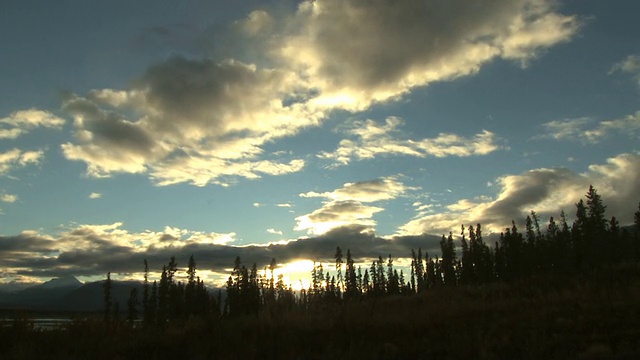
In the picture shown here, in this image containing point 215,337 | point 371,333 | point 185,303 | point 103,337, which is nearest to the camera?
point 103,337

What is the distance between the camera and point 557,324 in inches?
514

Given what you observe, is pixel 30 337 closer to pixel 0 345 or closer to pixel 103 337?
pixel 0 345

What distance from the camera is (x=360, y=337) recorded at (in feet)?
41.1

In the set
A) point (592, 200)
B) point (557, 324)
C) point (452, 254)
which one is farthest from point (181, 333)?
point (452, 254)

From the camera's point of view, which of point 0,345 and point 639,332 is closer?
point 0,345

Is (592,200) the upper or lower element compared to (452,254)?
upper

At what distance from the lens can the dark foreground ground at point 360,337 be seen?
393 inches

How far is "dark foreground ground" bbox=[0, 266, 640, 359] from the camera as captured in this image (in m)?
9.98

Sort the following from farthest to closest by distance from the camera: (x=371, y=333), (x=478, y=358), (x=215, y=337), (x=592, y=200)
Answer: (x=592, y=200) → (x=371, y=333) → (x=215, y=337) → (x=478, y=358)

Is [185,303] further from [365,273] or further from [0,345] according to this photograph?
[365,273]

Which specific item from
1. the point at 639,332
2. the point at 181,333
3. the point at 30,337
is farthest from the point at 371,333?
the point at 30,337

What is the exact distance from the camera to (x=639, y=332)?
11297 mm

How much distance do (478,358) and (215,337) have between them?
6420 mm

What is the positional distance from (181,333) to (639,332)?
38.7 feet
